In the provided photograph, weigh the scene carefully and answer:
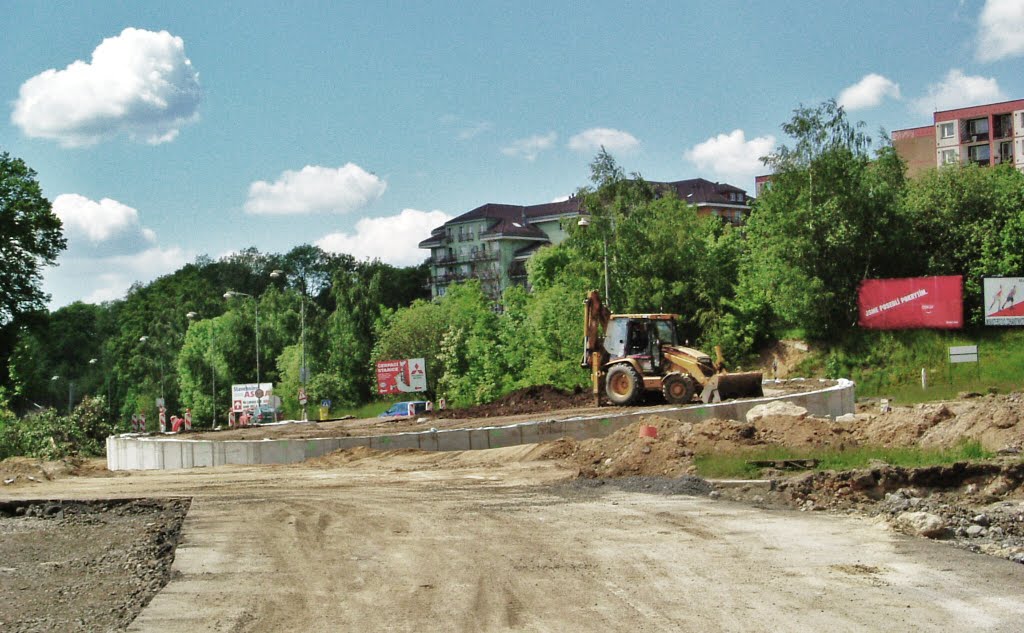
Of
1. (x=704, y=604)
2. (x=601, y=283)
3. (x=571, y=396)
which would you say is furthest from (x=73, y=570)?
(x=601, y=283)

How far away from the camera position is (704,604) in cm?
903

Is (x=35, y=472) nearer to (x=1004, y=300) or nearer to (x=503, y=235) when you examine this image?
(x=1004, y=300)

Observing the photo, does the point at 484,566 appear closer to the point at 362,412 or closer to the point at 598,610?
the point at 598,610

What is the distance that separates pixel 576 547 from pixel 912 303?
127ft

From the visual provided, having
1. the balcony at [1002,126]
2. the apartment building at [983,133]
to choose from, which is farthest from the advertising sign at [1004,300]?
the balcony at [1002,126]

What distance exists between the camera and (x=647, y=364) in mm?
30406

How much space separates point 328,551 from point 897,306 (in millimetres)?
40254

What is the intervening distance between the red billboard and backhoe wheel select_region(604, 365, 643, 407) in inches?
848

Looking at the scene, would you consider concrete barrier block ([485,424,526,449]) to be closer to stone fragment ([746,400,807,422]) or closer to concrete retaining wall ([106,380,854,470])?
concrete retaining wall ([106,380,854,470])

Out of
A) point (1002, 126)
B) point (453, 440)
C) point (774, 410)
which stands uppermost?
point (1002, 126)

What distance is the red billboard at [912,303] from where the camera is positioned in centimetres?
4528

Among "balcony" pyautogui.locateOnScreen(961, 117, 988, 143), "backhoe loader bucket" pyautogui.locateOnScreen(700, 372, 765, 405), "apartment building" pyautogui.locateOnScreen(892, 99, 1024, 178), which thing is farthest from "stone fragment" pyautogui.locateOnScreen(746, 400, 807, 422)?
"balcony" pyautogui.locateOnScreen(961, 117, 988, 143)

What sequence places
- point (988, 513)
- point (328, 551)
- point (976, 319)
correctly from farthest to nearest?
point (976, 319) < point (988, 513) < point (328, 551)

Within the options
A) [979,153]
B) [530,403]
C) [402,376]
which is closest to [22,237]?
[402,376]
